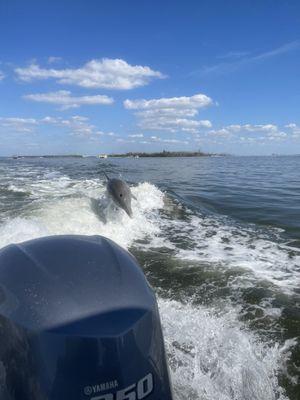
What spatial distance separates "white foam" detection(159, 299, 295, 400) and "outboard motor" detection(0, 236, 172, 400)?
1.42 metres

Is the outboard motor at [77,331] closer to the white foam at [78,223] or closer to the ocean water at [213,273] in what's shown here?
the ocean water at [213,273]

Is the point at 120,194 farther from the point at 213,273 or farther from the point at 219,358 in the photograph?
the point at 219,358

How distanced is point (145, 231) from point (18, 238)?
3.08m

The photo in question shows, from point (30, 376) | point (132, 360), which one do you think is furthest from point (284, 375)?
point (30, 376)

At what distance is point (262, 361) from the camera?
396 cm

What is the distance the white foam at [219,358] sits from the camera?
11.6 ft

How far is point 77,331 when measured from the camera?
2062 mm

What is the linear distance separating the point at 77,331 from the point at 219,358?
2281mm

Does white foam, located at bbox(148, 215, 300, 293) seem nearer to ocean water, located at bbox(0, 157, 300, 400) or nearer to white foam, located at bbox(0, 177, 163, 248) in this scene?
ocean water, located at bbox(0, 157, 300, 400)

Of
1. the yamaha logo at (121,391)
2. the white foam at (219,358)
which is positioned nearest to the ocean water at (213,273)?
the white foam at (219,358)

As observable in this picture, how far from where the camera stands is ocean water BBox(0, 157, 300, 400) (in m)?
3.77

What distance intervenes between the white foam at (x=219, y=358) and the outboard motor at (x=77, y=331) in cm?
142

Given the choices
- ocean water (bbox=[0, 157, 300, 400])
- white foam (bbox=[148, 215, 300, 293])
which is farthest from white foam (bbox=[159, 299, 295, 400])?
white foam (bbox=[148, 215, 300, 293])

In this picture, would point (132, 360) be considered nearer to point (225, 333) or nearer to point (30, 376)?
point (30, 376)
